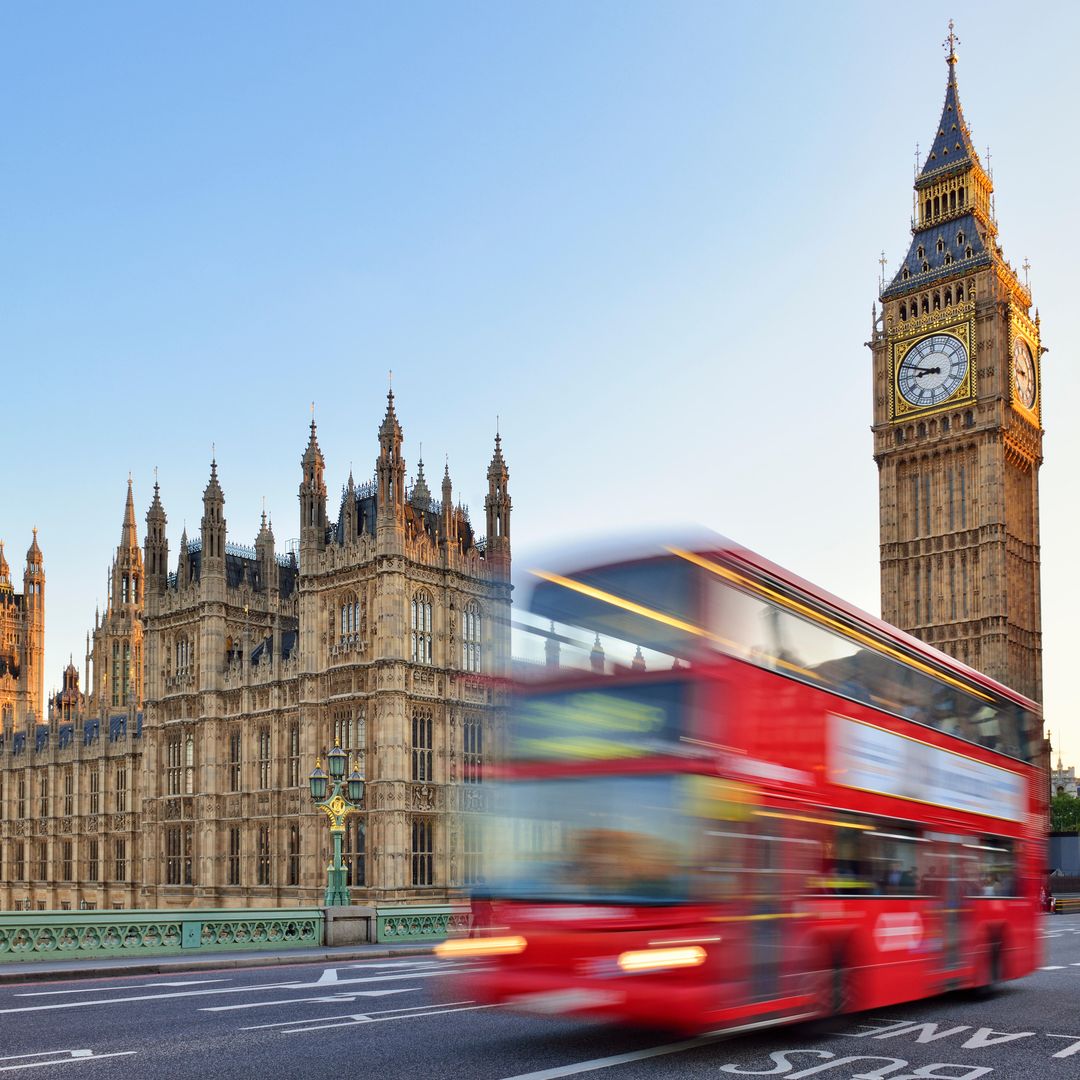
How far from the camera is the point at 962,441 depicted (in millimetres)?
83750

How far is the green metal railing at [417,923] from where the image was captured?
27.2 metres

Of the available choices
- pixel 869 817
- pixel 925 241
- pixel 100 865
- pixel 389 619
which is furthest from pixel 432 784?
pixel 925 241

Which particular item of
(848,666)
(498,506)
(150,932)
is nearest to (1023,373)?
(498,506)

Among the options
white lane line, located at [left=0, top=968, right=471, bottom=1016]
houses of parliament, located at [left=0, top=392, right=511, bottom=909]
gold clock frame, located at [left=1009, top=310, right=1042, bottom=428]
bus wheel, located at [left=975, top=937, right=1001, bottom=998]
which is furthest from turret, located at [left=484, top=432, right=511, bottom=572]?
gold clock frame, located at [left=1009, top=310, right=1042, bottom=428]

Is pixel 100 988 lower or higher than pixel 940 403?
lower

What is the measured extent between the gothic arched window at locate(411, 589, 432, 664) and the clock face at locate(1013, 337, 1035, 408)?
53.6m

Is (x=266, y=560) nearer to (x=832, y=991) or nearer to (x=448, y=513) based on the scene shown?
(x=448, y=513)

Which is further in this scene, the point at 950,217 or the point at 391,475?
the point at 950,217

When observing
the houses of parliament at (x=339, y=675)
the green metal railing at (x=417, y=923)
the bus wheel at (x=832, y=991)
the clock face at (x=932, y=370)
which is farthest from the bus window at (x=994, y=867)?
the clock face at (x=932, y=370)

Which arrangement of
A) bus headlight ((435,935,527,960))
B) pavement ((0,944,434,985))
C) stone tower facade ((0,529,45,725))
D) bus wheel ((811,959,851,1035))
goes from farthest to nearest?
stone tower facade ((0,529,45,725)), pavement ((0,944,434,985)), bus wheel ((811,959,851,1035)), bus headlight ((435,935,527,960))

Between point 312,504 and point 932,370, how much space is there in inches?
2073

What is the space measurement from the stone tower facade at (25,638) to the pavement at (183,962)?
106562 mm

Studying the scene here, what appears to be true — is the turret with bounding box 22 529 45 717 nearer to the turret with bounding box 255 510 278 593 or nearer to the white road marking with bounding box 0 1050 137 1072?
the turret with bounding box 255 510 278 593

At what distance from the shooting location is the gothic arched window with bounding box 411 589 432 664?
4478cm
